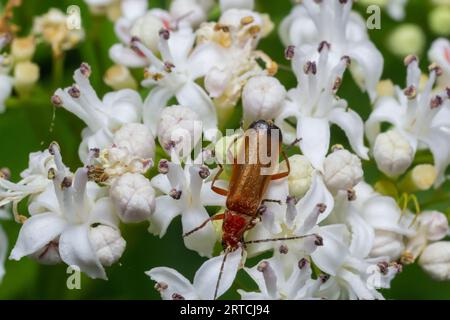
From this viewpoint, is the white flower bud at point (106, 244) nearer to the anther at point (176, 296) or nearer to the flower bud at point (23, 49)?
the anther at point (176, 296)

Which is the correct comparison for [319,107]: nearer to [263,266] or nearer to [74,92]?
[263,266]

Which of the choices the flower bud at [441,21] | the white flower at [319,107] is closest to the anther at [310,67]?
the white flower at [319,107]

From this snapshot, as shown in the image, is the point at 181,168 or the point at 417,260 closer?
the point at 181,168

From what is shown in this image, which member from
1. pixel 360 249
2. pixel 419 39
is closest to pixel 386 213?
pixel 360 249

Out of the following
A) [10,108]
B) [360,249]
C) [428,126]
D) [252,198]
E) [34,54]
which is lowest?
[360,249]

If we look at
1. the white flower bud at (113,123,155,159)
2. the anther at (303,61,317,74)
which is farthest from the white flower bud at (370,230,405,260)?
the white flower bud at (113,123,155,159)

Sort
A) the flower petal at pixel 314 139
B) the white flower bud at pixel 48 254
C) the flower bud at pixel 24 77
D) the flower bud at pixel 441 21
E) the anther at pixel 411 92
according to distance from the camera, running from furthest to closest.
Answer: the flower bud at pixel 441 21, the flower bud at pixel 24 77, the anther at pixel 411 92, the flower petal at pixel 314 139, the white flower bud at pixel 48 254

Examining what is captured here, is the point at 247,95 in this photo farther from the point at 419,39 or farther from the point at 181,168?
the point at 419,39
